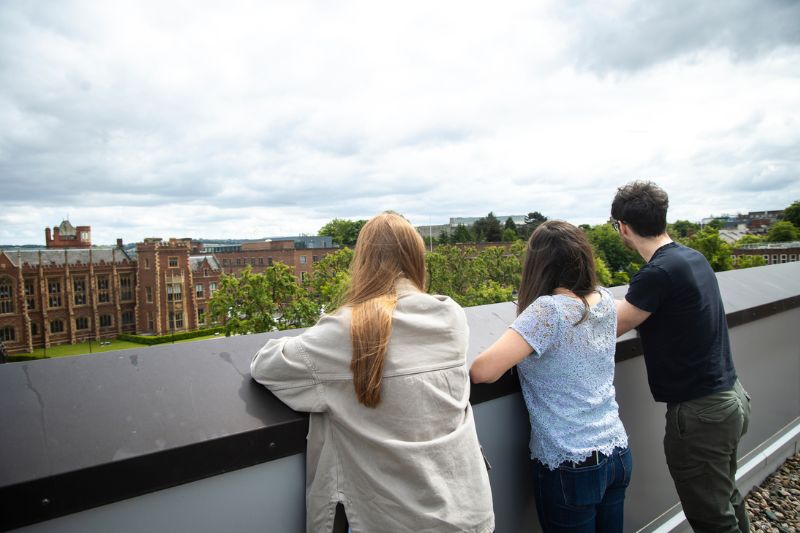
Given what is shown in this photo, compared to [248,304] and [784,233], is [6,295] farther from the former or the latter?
[784,233]

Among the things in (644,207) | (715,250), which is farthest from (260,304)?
(715,250)

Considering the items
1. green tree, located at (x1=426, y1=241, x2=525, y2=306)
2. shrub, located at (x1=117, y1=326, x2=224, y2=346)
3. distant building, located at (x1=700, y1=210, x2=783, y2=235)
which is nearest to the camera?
green tree, located at (x1=426, y1=241, x2=525, y2=306)

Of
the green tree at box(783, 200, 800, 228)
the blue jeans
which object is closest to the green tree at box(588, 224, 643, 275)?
the green tree at box(783, 200, 800, 228)

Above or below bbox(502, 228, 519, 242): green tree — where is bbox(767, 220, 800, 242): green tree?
below

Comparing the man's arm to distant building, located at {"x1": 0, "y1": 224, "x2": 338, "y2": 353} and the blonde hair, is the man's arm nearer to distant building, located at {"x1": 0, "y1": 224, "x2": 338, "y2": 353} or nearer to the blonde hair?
the blonde hair

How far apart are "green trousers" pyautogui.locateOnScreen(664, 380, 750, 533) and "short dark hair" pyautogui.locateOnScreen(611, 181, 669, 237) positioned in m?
0.71

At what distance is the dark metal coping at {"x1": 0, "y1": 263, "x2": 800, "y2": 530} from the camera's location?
40.2 inches

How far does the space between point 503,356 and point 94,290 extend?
46.5 m

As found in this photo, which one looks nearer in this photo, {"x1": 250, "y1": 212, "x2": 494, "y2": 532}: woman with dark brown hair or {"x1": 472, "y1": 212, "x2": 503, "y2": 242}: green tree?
{"x1": 250, "y1": 212, "x2": 494, "y2": 532}: woman with dark brown hair

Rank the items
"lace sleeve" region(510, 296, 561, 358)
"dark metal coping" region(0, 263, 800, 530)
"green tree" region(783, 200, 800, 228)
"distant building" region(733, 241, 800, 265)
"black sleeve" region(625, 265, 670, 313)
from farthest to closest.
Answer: "green tree" region(783, 200, 800, 228) < "distant building" region(733, 241, 800, 265) < "black sleeve" region(625, 265, 670, 313) < "lace sleeve" region(510, 296, 561, 358) < "dark metal coping" region(0, 263, 800, 530)

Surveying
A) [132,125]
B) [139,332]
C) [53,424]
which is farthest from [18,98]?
[53,424]

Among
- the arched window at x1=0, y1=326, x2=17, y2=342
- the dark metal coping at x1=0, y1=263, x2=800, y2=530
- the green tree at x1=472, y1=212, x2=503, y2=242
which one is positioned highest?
the green tree at x1=472, y1=212, x2=503, y2=242

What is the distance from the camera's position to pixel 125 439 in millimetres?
1131

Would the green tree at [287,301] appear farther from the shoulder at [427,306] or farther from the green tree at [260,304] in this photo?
the shoulder at [427,306]
